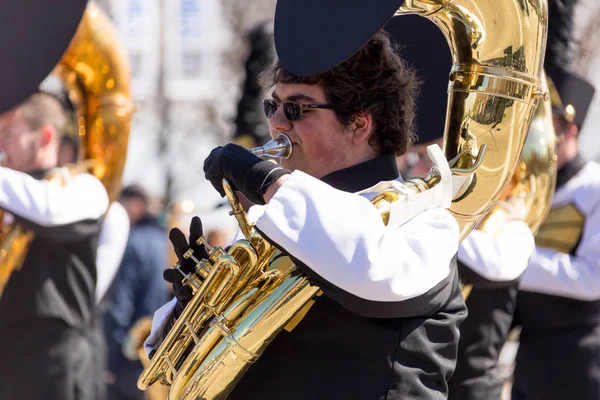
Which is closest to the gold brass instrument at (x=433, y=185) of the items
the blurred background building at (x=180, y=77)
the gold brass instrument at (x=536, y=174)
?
the gold brass instrument at (x=536, y=174)

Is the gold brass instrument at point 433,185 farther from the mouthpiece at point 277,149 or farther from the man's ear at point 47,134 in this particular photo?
the man's ear at point 47,134

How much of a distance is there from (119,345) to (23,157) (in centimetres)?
302

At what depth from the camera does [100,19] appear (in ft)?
18.5

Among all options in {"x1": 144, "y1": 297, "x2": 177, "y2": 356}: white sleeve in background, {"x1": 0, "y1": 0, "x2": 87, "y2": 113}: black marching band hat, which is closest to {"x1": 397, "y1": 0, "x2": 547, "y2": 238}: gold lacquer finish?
{"x1": 144, "y1": 297, "x2": 177, "y2": 356}: white sleeve in background

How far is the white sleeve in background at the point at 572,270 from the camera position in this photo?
5234 mm

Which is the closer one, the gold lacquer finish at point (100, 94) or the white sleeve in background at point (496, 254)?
the white sleeve in background at point (496, 254)

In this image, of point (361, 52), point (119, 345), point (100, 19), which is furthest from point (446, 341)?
point (119, 345)

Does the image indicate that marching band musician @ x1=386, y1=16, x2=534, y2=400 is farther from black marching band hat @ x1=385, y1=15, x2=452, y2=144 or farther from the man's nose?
the man's nose

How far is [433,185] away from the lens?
2.45 m

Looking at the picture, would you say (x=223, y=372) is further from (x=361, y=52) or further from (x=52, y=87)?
(x=52, y=87)

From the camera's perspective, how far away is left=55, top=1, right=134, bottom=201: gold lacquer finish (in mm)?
5555

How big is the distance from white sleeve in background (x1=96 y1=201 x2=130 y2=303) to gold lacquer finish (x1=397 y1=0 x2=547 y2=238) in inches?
142

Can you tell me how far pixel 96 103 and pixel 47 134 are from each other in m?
0.34

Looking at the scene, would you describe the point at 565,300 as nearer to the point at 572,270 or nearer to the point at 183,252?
the point at 572,270
